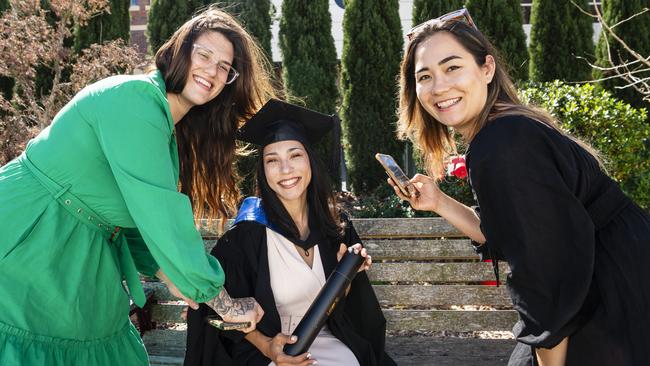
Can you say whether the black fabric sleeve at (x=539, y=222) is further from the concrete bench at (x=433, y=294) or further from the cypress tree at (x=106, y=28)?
the cypress tree at (x=106, y=28)

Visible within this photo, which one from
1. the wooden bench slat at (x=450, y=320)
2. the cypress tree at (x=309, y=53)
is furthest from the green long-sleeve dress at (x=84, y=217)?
the cypress tree at (x=309, y=53)

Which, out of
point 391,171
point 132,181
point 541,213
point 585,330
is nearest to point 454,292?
point 391,171

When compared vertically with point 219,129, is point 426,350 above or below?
below

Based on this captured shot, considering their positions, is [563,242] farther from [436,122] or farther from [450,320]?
[450,320]

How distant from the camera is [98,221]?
2.08m

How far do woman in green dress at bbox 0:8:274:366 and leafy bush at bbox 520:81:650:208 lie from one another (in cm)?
388

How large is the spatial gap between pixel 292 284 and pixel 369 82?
5.40m

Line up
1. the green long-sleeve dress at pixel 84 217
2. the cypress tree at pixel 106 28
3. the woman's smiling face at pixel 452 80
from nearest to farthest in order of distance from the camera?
the green long-sleeve dress at pixel 84 217, the woman's smiling face at pixel 452 80, the cypress tree at pixel 106 28

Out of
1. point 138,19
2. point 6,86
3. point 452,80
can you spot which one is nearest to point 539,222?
point 452,80

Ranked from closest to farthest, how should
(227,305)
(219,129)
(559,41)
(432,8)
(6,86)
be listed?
(227,305) < (219,129) < (432,8) < (559,41) < (6,86)

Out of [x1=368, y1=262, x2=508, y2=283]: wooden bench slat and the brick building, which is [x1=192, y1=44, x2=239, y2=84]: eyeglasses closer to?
[x1=368, y1=262, x2=508, y2=283]: wooden bench slat

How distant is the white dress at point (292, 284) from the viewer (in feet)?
9.44

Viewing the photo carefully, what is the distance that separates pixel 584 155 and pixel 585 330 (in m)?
0.53

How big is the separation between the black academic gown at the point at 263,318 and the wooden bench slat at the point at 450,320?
0.54 meters
